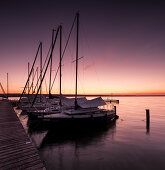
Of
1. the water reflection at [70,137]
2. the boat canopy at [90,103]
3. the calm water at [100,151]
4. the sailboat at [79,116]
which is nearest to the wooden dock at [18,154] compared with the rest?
the calm water at [100,151]

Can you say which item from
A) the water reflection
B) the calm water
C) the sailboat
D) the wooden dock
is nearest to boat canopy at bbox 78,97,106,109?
the sailboat

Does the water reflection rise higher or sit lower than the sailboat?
lower

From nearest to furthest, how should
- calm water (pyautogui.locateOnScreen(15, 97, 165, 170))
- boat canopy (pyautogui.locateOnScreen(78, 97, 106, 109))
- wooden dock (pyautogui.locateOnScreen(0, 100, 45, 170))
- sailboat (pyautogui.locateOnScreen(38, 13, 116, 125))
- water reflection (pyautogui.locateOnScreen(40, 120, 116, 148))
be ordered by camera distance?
wooden dock (pyautogui.locateOnScreen(0, 100, 45, 170)) < calm water (pyautogui.locateOnScreen(15, 97, 165, 170)) < water reflection (pyautogui.locateOnScreen(40, 120, 116, 148)) < sailboat (pyautogui.locateOnScreen(38, 13, 116, 125)) < boat canopy (pyautogui.locateOnScreen(78, 97, 106, 109))

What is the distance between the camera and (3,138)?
31.5 feet

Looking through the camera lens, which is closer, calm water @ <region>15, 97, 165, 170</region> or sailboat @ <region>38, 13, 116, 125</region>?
calm water @ <region>15, 97, 165, 170</region>

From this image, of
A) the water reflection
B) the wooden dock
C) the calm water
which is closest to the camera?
the wooden dock

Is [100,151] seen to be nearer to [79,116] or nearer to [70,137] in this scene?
[70,137]

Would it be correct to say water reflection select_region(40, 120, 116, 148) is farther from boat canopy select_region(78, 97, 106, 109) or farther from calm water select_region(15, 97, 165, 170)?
boat canopy select_region(78, 97, 106, 109)

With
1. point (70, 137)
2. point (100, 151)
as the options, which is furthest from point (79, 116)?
point (100, 151)

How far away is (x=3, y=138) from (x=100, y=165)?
756 cm

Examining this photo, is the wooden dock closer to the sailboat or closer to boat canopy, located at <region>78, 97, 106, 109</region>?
the sailboat

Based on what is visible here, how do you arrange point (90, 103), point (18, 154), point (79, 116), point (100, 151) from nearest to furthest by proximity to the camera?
point (18, 154)
point (100, 151)
point (79, 116)
point (90, 103)

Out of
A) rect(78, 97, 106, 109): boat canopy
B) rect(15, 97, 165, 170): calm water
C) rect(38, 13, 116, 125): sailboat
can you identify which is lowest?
rect(15, 97, 165, 170): calm water

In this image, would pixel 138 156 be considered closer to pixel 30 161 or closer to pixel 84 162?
pixel 84 162
